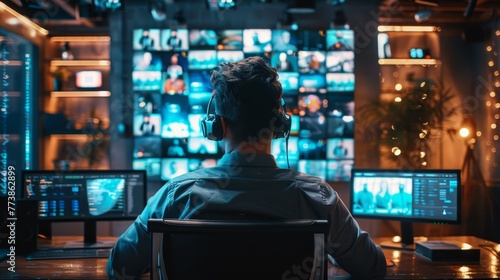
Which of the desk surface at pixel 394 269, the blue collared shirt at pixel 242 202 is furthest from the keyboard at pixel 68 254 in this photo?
the blue collared shirt at pixel 242 202

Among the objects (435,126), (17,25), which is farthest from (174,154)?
(435,126)

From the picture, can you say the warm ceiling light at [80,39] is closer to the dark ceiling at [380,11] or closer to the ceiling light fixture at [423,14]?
the dark ceiling at [380,11]

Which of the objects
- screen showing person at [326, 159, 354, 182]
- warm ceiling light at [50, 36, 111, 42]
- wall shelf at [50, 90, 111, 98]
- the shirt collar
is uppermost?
warm ceiling light at [50, 36, 111, 42]

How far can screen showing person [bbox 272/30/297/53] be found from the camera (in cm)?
561

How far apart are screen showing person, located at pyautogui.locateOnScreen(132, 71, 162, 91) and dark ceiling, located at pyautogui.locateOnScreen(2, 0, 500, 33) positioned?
0.77 m

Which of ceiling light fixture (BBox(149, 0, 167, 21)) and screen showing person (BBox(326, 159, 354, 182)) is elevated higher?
ceiling light fixture (BBox(149, 0, 167, 21))

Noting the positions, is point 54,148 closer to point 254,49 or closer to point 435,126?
point 254,49

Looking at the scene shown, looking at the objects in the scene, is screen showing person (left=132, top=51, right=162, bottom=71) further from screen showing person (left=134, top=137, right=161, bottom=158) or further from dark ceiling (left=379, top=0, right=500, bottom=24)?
dark ceiling (left=379, top=0, right=500, bottom=24)

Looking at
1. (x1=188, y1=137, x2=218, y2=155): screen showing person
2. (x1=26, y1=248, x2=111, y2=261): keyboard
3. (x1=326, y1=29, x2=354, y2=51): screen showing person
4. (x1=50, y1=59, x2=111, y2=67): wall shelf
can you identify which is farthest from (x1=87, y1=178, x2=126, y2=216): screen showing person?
(x1=50, y1=59, x2=111, y2=67): wall shelf

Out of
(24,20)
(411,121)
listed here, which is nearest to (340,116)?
(411,121)

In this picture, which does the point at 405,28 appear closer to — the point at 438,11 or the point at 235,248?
the point at 438,11

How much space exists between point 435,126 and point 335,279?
13.1ft

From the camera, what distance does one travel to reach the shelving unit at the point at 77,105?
6.07 m

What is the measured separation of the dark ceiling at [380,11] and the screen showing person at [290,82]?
763mm
